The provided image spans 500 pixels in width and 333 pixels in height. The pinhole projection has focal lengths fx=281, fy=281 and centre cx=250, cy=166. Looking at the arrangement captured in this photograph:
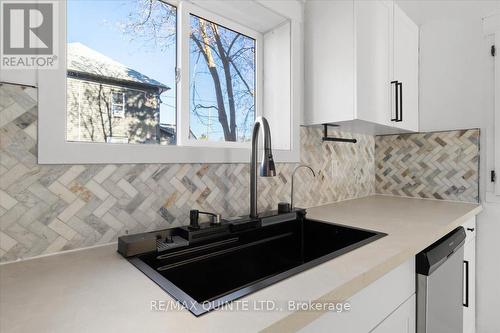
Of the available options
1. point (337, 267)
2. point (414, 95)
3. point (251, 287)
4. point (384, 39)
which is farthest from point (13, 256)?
point (414, 95)

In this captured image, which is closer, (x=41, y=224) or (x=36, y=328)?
(x=36, y=328)

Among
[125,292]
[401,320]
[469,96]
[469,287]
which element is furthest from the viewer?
[469,96]

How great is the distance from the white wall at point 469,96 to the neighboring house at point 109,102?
6.28ft

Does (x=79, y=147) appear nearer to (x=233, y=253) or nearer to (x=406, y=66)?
(x=233, y=253)

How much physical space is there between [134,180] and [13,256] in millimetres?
403

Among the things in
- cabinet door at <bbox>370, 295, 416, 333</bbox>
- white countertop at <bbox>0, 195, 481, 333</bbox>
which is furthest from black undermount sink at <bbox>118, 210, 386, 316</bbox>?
cabinet door at <bbox>370, 295, 416, 333</bbox>

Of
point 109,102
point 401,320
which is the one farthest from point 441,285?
point 109,102

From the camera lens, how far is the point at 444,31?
2014 millimetres

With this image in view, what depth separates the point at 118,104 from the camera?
1.16m

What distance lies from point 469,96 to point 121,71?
Result: 2184mm

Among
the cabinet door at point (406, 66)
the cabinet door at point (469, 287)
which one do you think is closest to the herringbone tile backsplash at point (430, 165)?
the cabinet door at point (406, 66)

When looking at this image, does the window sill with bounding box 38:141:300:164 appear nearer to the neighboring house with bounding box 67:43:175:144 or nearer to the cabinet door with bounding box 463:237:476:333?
the neighboring house with bounding box 67:43:175:144

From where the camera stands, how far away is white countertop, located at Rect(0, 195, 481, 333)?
525 mm

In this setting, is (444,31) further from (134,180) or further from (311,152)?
(134,180)
